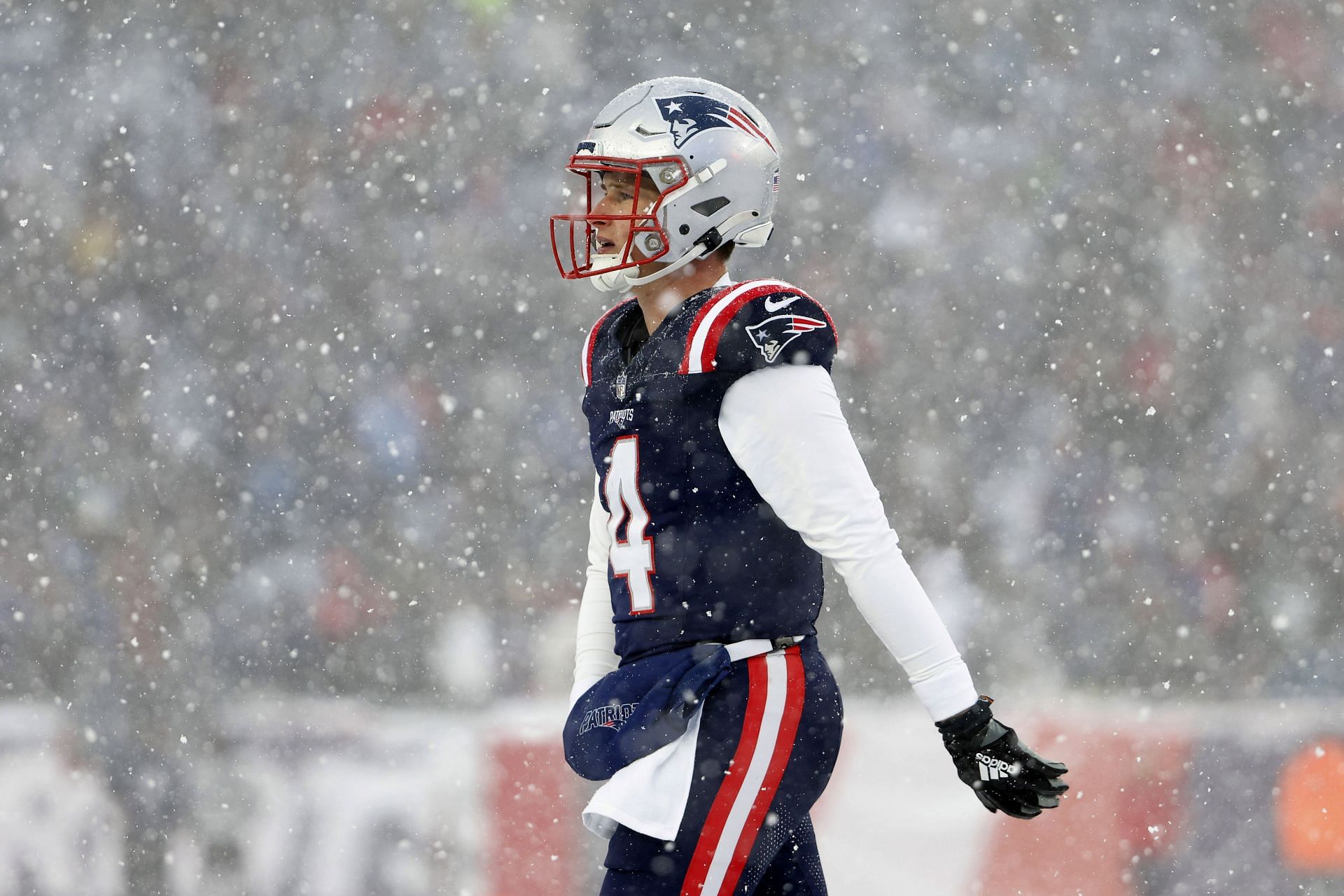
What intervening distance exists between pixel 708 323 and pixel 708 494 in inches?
6.9

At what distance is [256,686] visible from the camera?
11.7ft

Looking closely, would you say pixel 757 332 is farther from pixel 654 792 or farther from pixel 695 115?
pixel 654 792

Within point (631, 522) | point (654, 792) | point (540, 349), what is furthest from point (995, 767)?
point (540, 349)

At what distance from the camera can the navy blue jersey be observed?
4.39 feet

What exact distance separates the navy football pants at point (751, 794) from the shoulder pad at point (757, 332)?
1.00 ft

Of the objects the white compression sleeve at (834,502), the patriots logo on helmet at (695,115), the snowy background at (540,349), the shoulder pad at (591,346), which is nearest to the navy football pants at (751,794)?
the white compression sleeve at (834,502)

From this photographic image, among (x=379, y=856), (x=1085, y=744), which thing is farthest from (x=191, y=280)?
(x=1085, y=744)

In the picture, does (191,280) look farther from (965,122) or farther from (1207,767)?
(1207,767)

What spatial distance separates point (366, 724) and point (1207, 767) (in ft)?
7.28

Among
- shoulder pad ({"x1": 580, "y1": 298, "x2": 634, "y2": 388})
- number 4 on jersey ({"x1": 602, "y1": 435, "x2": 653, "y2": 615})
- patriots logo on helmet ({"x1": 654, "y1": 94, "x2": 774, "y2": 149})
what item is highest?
patriots logo on helmet ({"x1": 654, "y1": 94, "x2": 774, "y2": 149})

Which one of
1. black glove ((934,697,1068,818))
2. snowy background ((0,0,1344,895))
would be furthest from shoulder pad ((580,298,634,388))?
snowy background ((0,0,1344,895))

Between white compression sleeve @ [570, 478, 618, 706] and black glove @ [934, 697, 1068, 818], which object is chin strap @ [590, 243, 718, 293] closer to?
white compression sleeve @ [570, 478, 618, 706]

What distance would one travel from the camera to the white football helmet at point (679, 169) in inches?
58.3

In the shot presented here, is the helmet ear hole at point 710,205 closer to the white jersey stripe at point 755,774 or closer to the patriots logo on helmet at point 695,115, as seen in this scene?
the patriots logo on helmet at point 695,115
